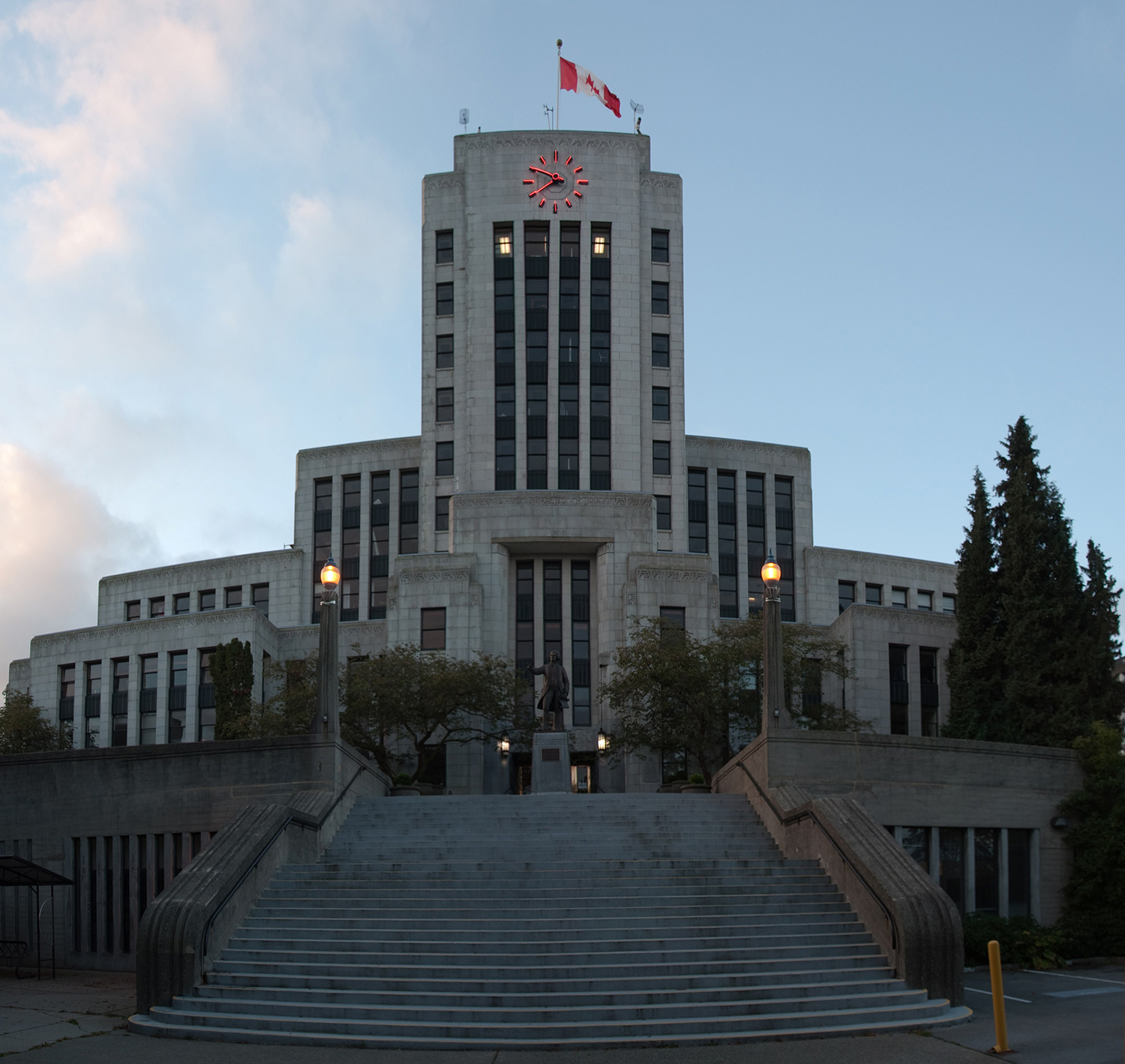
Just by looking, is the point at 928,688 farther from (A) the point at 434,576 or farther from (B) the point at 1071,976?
(B) the point at 1071,976

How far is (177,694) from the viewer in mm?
59031

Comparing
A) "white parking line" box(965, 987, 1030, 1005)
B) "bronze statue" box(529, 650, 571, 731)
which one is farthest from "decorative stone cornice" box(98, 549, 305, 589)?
"white parking line" box(965, 987, 1030, 1005)

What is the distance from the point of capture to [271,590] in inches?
2552

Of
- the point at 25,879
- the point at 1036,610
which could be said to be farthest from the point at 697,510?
the point at 25,879

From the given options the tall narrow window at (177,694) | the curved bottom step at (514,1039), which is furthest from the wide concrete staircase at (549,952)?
the tall narrow window at (177,694)

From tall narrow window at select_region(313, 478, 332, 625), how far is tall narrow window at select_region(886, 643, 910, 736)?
28.5 metres

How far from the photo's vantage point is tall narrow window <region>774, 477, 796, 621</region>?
210 feet

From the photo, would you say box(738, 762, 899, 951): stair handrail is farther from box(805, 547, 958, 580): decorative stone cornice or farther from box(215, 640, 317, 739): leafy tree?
box(805, 547, 958, 580): decorative stone cornice

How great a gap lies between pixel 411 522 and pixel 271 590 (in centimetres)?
818

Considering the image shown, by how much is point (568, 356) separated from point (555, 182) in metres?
8.71

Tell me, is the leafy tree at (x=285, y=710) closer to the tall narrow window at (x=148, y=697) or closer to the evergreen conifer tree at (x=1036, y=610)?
the tall narrow window at (x=148, y=697)

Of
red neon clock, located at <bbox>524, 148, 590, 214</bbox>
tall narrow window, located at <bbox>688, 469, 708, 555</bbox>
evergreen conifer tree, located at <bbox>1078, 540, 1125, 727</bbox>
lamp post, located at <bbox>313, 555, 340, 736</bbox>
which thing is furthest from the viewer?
tall narrow window, located at <bbox>688, 469, 708, 555</bbox>

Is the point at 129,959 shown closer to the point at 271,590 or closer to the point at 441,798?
the point at 441,798

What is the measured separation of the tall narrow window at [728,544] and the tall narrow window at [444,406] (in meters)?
14.4
